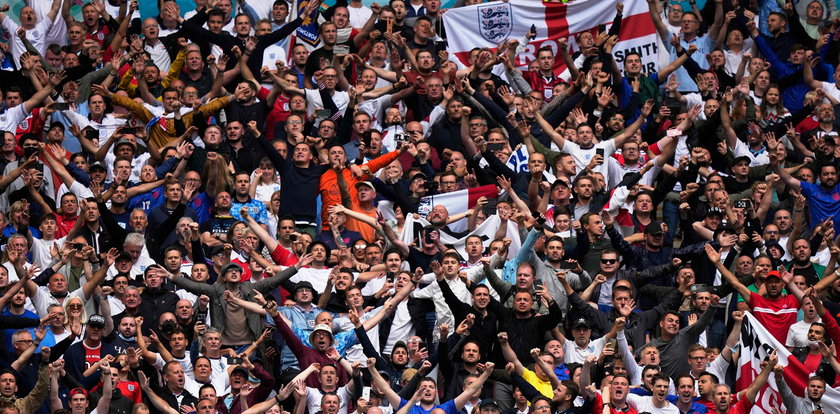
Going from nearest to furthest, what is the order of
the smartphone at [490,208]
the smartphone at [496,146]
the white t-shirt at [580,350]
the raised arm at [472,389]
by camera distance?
the raised arm at [472,389]
the white t-shirt at [580,350]
the smartphone at [490,208]
the smartphone at [496,146]

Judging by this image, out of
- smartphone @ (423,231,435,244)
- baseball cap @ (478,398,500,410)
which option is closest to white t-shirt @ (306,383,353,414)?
baseball cap @ (478,398,500,410)

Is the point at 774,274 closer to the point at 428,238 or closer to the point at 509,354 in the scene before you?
the point at 509,354

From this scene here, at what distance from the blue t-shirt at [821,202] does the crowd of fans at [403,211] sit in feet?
0.09

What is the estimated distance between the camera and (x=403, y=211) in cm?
2131

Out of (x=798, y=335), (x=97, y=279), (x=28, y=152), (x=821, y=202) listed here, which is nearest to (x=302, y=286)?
(x=97, y=279)

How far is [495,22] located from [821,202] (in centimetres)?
523

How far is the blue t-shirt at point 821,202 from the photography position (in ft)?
72.1

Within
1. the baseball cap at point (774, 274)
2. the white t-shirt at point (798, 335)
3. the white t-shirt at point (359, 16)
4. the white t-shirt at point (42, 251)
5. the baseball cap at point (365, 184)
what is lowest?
the white t-shirt at point (798, 335)

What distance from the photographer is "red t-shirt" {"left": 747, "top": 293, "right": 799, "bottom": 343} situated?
64.6 ft

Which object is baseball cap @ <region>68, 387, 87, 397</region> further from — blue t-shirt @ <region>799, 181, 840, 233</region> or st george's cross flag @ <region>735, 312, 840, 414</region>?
blue t-shirt @ <region>799, 181, 840, 233</region>

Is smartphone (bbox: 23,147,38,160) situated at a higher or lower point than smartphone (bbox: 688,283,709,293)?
higher

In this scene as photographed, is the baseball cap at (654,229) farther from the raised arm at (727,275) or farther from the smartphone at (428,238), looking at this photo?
the smartphone at (428,238)

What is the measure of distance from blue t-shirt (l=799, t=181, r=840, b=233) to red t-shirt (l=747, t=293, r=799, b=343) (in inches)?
91.5

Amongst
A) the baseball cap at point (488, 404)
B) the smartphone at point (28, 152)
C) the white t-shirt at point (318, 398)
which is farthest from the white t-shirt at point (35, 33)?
the baseball cap at point (488, 404)
